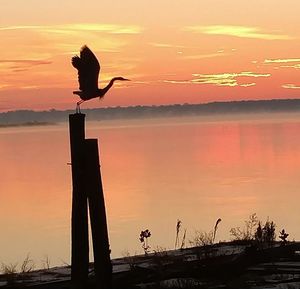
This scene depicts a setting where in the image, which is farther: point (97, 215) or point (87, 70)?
point (87, 70)

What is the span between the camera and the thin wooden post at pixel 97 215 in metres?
9.48

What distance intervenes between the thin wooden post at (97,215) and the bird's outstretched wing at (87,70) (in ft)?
3.03

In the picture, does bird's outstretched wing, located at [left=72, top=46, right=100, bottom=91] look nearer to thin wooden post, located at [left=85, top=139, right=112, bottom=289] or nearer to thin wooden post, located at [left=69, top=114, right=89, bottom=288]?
thin wooden post, located at [left=69, top=114, right=89, bottom=288]

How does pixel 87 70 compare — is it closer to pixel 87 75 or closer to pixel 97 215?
pixel 87 75

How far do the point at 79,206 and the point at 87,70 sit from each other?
1.76 meters

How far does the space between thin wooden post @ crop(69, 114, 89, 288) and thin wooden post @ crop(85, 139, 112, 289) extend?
81 millimetres

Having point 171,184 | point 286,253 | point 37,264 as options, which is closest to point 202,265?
point 286,253

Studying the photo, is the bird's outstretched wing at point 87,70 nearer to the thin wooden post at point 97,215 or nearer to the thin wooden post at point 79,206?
the thin wooden post at point 79,206

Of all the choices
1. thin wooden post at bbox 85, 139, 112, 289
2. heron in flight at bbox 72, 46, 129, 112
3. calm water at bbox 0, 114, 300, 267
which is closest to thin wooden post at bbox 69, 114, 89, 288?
thin wooden post at bbox 85, 139, 112, 289

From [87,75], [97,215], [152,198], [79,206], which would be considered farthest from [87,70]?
[152,198]

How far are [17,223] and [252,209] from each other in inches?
351

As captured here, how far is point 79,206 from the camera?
9.59m

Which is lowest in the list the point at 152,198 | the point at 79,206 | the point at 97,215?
the point at 97,215

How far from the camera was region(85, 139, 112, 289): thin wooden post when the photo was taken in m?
9.48
